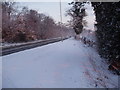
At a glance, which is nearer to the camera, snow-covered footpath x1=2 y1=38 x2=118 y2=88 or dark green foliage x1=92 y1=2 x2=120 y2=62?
snow-covered footpath x1=2 y1=38 x2=118 y2=88

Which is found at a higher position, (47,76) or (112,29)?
(112,29)

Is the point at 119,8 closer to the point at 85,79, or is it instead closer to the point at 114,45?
the point at 114,45

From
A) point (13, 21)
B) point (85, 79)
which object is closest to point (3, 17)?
point (13, 21)

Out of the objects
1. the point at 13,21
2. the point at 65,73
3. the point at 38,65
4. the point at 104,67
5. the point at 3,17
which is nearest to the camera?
the point at 65,73

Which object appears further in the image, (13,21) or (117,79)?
(13,21)

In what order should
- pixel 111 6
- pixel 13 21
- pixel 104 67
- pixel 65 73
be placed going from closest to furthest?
1. pixel 65 73
2. pixel 111 6
3. pixel 104 67
4. pixel 13 21

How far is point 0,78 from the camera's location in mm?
8445

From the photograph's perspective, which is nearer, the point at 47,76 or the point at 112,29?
the point at 47,76

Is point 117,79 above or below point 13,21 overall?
below

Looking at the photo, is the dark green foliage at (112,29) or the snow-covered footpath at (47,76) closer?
the snow-covered footpath at (47,76)

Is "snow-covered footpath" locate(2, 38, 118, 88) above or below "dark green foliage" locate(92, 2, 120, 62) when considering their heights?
below

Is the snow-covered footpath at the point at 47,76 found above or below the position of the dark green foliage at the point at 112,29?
below

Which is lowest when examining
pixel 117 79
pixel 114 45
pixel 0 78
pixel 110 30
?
pixel 117 79

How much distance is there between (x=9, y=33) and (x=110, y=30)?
108 feet
